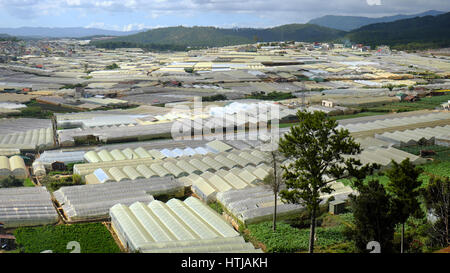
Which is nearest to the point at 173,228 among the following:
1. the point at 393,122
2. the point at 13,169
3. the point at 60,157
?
the point at 13,169

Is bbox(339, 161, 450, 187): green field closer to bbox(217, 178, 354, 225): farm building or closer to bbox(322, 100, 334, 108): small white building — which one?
bbox(217, 178, 354, 225): farm building

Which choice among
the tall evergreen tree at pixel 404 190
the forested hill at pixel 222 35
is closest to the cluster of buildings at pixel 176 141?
the tall evergreen tree at pixel 404 190

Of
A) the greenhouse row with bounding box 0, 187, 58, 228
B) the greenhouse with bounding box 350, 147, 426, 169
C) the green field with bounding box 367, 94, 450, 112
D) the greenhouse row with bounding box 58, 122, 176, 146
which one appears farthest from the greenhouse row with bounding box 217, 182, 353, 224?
the green field with bounding box 367, 94, 450, 112

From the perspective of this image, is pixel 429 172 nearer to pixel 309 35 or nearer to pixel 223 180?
pixel 223 180

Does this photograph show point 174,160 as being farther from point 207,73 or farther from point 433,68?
point 433,68

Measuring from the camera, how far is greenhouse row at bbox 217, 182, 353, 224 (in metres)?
9.52

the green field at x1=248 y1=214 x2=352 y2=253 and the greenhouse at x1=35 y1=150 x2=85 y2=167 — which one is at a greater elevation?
the greenhouse at x1=35 y1=150 x2=85 y2=167

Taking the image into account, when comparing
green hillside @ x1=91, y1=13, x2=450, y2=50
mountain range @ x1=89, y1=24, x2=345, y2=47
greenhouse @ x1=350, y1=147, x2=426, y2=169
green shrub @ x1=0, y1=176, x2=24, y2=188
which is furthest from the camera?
mountain range @ x1=89, y1=24, x2=345, y2=47

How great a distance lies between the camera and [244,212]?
9523 mm

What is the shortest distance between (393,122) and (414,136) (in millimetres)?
2929

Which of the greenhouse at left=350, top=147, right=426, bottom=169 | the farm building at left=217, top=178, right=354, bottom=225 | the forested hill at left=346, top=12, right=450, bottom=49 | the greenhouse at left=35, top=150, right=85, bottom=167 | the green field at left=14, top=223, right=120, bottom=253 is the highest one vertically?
the forested hill at left=346, top=12, right=450, bottom=49

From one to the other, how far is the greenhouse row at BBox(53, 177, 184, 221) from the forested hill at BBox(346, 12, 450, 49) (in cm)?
5687

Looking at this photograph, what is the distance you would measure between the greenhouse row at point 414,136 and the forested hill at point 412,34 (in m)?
47.3
